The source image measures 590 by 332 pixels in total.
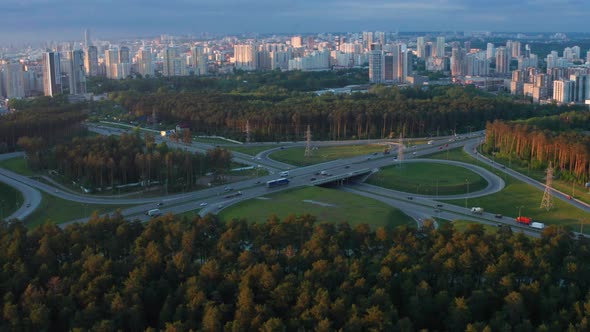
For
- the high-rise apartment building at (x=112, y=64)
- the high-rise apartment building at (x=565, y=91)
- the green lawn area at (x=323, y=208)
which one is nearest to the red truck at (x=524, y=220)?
the green lawn area at (x=323, y=208)

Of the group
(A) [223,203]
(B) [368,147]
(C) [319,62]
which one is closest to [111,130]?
(B) [368,147]

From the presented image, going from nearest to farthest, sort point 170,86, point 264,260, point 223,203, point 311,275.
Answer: point 311,275, point 264,260, point 223,203, point 170,86

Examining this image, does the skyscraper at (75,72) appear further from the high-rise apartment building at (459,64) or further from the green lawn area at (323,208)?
the high-rise apartment building at (459,64)

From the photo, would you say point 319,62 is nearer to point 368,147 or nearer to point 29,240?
point 368,147

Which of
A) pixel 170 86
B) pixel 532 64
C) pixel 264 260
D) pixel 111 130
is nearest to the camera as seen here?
pixel 264 260

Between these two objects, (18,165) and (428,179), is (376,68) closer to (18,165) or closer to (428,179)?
(428,179)

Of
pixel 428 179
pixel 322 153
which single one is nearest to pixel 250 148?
pixel 322 153
